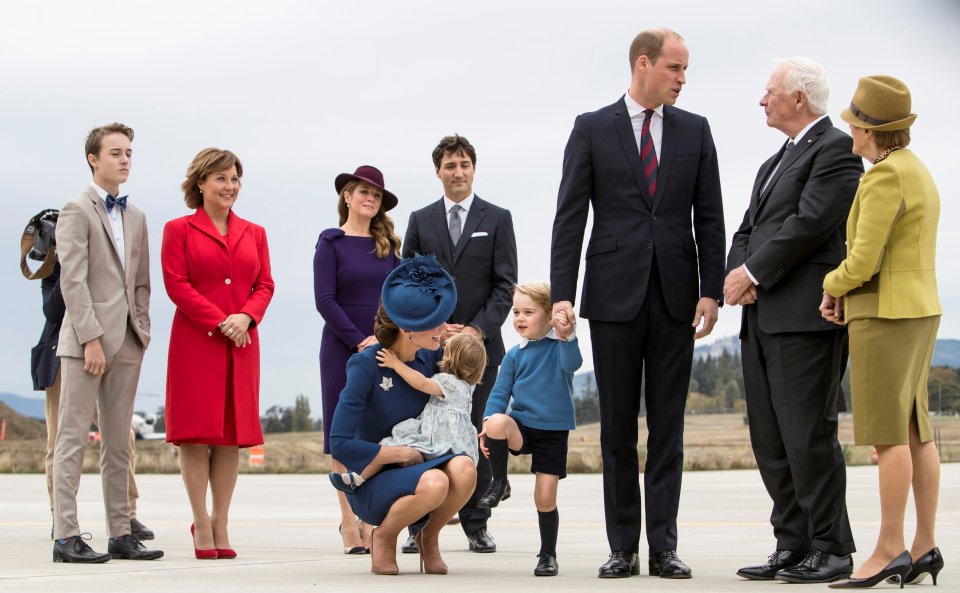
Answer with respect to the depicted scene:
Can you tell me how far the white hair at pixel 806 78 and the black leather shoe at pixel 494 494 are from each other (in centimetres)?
253

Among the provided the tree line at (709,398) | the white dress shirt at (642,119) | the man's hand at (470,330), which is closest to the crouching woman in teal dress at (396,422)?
the man's hand at (470,330)

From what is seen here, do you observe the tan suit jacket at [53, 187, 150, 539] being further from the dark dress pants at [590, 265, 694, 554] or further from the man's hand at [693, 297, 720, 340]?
the man's hand at [693, 297, 720, 340]

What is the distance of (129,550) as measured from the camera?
654 centimetres

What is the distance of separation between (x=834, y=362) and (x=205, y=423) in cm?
318

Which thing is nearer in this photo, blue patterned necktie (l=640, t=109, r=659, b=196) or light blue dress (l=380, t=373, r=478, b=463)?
light blue dress (l=380, t=373, r=478, b=463)

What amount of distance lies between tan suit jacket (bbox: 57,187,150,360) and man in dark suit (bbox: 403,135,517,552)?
167 centimetres

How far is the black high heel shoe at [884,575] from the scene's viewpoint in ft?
16.2

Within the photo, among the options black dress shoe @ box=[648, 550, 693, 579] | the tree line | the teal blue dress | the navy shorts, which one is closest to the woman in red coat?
the teal blue dress

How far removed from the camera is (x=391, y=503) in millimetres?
5535

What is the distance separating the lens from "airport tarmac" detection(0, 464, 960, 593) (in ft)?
16.7

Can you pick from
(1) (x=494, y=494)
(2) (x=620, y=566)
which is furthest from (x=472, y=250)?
(2) (x=620, y=566)

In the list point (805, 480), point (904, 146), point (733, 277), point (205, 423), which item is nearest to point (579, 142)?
point (733, 277)

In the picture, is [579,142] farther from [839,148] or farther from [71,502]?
[71,502]

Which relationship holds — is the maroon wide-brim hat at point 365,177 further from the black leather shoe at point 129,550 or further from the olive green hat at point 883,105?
the olive green hat at point 883,105
